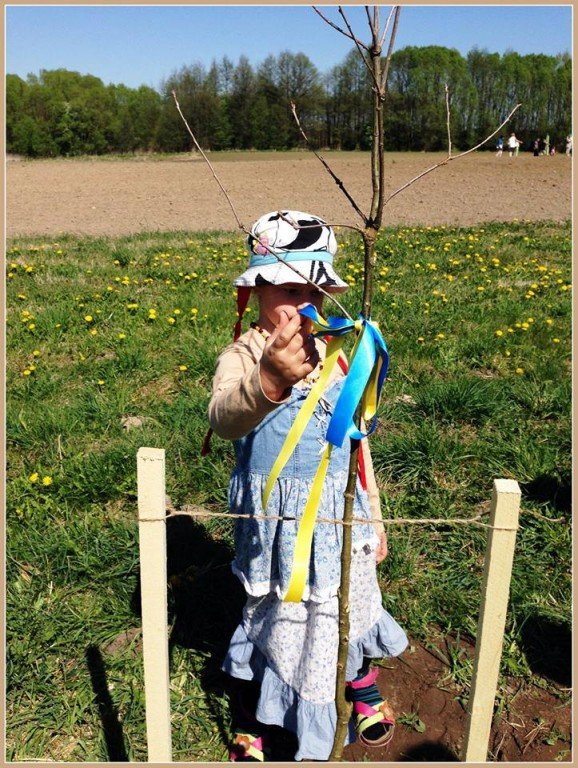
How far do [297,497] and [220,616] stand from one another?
1.09 meters

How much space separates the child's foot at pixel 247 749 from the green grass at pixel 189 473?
0.06 m

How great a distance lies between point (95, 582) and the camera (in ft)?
9.02

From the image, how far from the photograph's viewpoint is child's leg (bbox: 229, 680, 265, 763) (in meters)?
2.09

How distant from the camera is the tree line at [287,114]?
27000 millimetres

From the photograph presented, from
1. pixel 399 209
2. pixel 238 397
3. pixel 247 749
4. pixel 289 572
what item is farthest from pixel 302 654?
pixel 399 209

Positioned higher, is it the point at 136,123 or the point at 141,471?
the point at 136,123

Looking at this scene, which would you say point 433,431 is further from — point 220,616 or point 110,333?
point 110,333

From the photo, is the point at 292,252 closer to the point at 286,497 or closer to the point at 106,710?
the point at 286,497

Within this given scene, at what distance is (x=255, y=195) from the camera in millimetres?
18219

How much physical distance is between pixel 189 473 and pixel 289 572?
5.44ft

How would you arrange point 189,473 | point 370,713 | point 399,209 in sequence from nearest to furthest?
point 370,713 < point 189,473 < point 399,209

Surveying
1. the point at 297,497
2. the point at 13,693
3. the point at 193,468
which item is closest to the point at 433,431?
the point at 193,468

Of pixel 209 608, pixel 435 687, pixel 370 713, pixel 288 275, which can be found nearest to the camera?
pixel 288 275

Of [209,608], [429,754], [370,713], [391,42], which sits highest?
[391,42]
